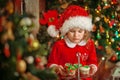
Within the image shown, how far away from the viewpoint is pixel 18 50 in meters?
1.40

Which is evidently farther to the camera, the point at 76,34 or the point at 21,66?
the point at 76,34

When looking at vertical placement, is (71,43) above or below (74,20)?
below

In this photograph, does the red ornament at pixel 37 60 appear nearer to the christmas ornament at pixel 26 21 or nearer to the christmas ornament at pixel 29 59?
the christmas ornament at pixel 29 59

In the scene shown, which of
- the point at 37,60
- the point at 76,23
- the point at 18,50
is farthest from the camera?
the point at 76,23

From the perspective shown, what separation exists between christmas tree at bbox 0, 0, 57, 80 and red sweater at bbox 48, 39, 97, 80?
4.18 feet

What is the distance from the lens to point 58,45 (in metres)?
2.88

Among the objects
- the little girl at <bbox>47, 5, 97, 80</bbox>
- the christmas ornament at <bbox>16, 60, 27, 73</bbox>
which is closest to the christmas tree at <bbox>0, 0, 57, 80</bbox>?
the christmas ornament at <bbox>16, 60, 27, 73</bbox>

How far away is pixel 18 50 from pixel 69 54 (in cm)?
146

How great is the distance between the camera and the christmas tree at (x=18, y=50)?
1.41 meters

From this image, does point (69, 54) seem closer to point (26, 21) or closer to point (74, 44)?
point (74, 44)

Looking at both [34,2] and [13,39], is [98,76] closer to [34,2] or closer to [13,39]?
[34,2]

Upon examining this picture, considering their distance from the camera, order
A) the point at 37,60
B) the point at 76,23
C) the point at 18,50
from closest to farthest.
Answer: the point at 18,50 < the point at 37,60 < the point at 76,23

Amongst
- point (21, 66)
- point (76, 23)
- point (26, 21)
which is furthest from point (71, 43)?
point (21, 66)

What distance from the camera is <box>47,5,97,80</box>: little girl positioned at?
9.27 feet
